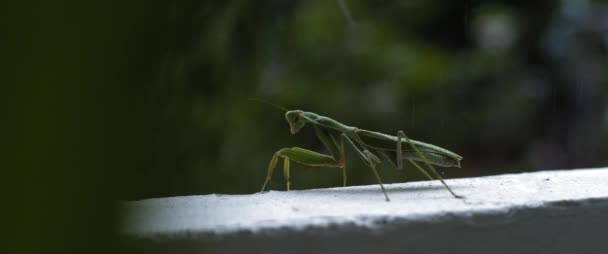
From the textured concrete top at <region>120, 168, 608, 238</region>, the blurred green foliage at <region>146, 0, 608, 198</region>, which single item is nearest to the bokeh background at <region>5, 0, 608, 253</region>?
the blurred green foliage at <region>146, 0, 608, 198</region>

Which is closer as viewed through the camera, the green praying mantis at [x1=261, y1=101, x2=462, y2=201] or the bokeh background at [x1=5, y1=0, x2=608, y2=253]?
the bokeh background at [x1=5, y1=0, x2=608, y2=253]

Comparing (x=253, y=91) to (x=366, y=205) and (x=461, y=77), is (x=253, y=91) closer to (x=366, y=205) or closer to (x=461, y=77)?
(x=366, y=205)

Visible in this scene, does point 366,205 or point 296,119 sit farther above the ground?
point 296,119

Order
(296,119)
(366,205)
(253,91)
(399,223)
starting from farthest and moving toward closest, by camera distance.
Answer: (253,91) < (296,119) < (366,205) < (399,223)

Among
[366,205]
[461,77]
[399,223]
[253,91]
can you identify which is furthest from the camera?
[461,77]

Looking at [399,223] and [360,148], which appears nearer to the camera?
[399,223]

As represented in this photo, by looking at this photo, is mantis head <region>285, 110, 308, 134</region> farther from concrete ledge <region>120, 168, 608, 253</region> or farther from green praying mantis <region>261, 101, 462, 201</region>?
concrete ledge <region>120, 168, 608, 253</region>

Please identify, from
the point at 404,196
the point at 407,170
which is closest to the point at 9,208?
the point at 404,196

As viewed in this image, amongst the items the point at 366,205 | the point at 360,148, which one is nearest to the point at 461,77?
the point at 360,148
